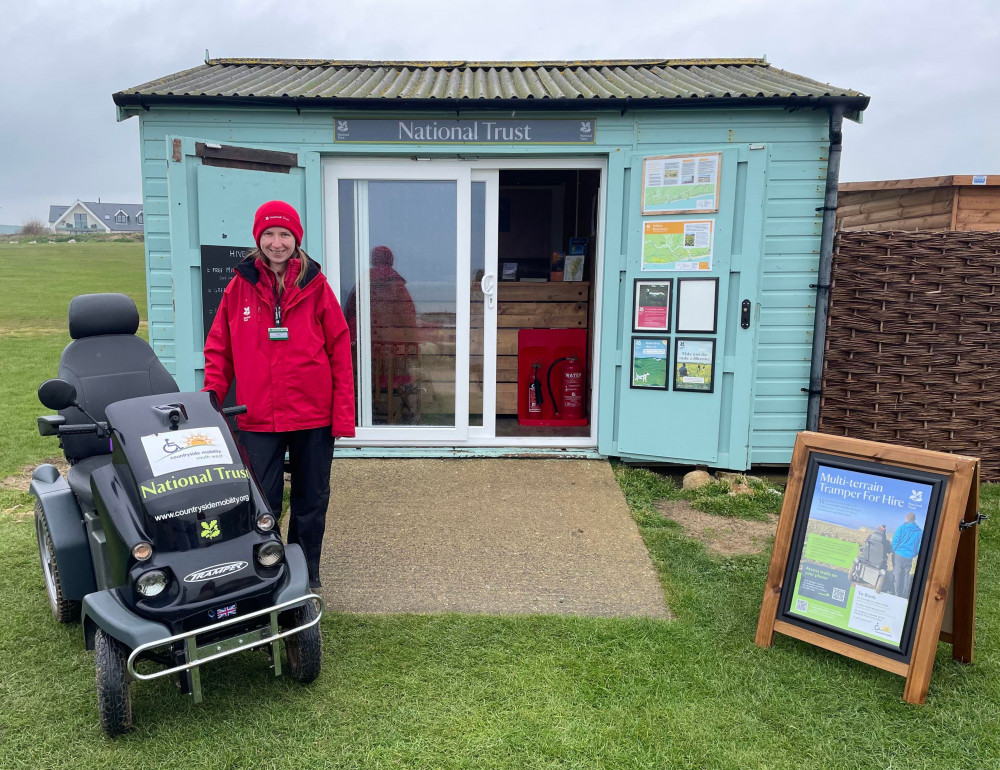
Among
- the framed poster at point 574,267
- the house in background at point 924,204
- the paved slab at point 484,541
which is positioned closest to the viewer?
the paved slab at point 484,541

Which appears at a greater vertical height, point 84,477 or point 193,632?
point 84,477

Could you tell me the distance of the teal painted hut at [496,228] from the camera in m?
5.21

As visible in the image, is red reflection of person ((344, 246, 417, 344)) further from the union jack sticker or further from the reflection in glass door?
the union jack sticker

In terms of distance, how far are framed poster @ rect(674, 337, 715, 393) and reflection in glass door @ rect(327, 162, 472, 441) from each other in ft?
5.37

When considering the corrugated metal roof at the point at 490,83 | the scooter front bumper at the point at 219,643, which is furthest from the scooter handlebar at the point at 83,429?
the corrugated metal roof at the point at 490,83

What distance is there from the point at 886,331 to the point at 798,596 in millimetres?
3181

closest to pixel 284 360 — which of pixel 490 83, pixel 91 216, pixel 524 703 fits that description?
pixel 524 703

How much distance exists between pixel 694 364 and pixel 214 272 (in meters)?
3.57

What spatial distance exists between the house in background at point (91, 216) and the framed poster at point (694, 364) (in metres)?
91.0

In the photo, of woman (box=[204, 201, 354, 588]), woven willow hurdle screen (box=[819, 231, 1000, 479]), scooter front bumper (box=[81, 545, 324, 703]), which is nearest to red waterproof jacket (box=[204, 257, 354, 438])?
woman (box=[204, 201, 354, 588])

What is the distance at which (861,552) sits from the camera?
2982mm

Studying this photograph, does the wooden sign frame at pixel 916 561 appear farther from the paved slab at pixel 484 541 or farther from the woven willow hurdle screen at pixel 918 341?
the woven willow hurdle screen at pixel 918 341

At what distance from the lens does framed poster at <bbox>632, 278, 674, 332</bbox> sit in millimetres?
5438

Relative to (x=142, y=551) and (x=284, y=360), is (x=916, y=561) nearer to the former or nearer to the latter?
(x=284, y=360)
